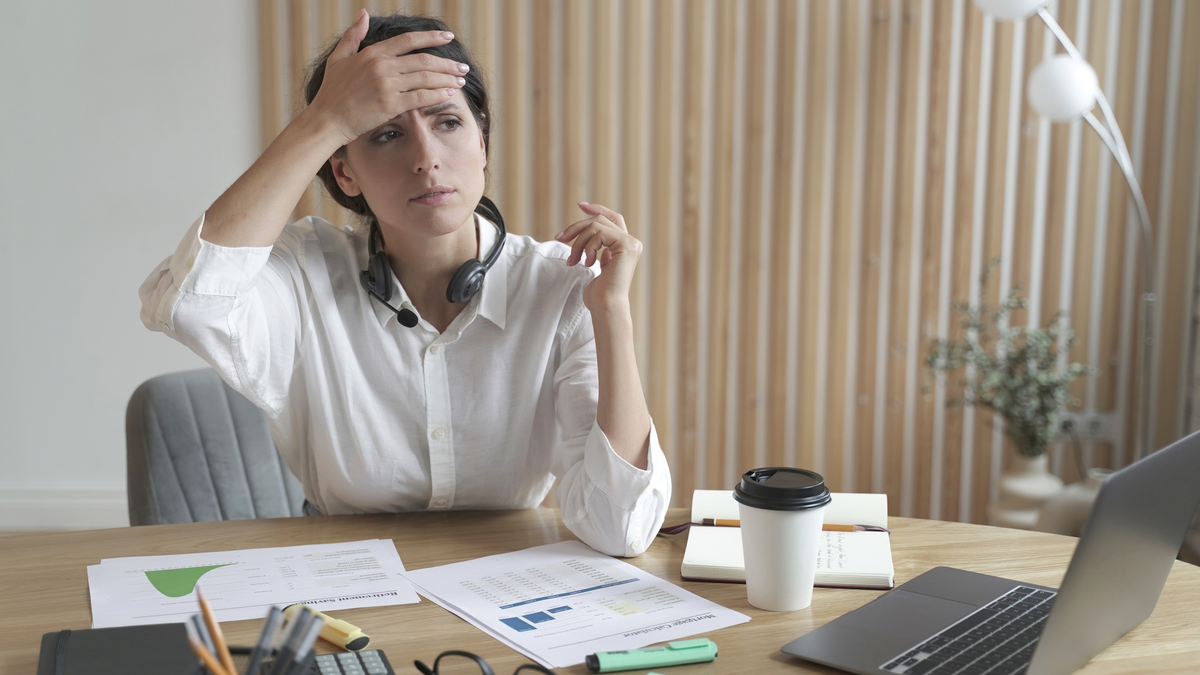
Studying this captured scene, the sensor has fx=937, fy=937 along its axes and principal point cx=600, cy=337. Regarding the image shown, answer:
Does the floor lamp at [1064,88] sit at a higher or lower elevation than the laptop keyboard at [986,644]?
higher

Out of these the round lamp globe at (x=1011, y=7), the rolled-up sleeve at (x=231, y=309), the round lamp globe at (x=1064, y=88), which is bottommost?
the rolled-up sleeve at (x=231, y=309)

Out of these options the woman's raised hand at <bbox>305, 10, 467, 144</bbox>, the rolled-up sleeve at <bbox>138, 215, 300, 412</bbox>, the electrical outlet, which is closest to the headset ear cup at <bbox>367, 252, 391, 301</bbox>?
the rolled-up sleeve at <bbox>138, 215, 300, 412</bbox>

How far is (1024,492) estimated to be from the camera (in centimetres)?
283

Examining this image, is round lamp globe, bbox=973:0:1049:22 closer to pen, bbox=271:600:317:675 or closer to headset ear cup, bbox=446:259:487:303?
headset ear cup, bbox=446:259:487:303

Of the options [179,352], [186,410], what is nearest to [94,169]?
[179,352]

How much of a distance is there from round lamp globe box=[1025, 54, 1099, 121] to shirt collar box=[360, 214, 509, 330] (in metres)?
1.75

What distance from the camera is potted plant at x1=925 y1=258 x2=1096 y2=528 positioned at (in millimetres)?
2791

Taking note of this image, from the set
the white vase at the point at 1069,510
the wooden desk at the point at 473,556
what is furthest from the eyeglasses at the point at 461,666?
the white vase at the point at 1069,510

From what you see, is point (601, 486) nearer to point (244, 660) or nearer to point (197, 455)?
point (244, 660)

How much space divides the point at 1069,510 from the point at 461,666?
2.32 m

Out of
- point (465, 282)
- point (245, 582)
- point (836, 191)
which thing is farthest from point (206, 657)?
point (836, 191)

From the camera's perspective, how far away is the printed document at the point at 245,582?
3.41ft

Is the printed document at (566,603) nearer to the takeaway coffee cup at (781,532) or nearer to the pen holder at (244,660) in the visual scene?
the takeaway coffee cup at (781,532)

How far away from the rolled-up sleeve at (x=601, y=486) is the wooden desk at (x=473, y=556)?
1.9 inches
